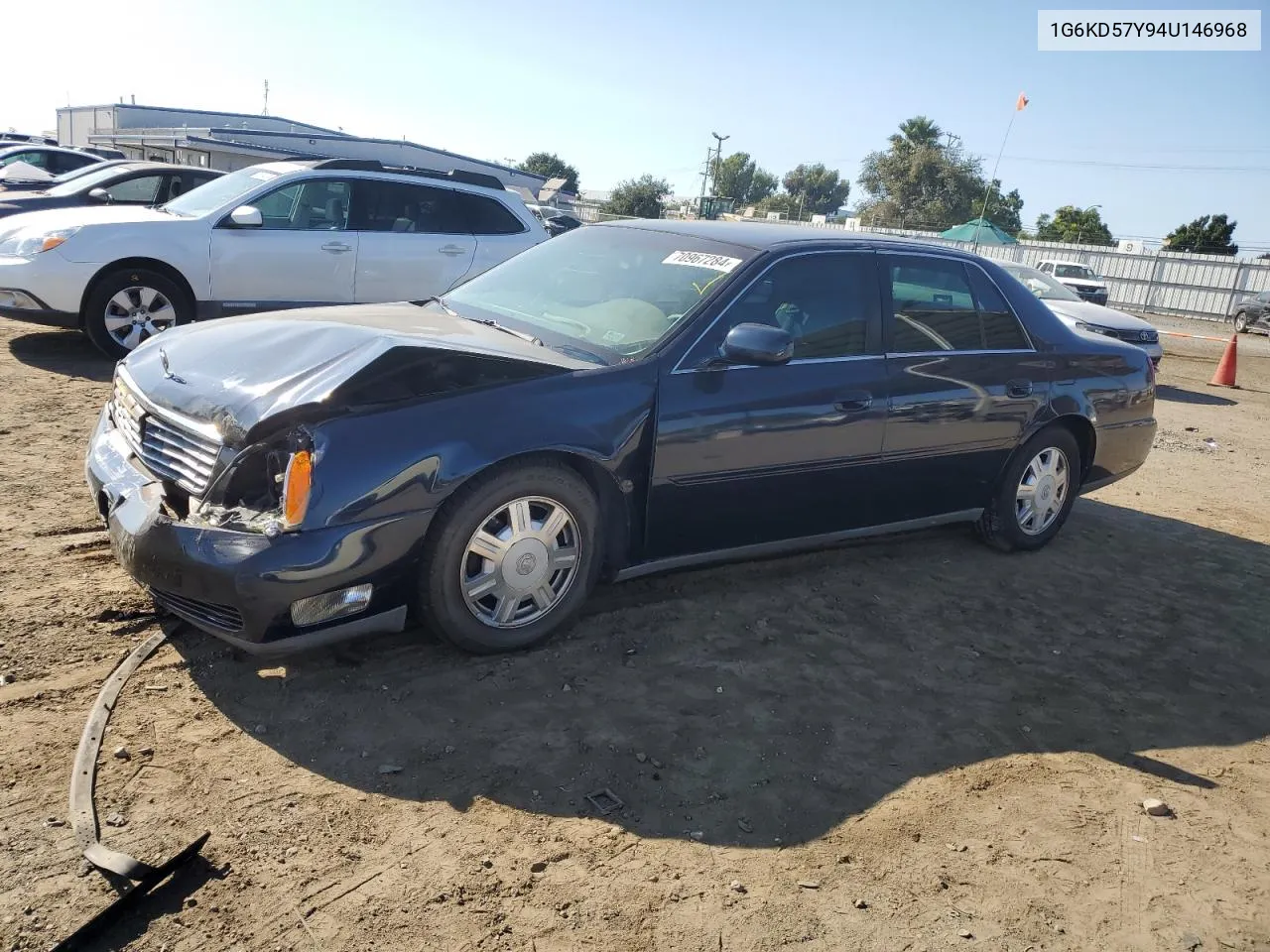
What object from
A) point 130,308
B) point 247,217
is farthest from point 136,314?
point 247,217

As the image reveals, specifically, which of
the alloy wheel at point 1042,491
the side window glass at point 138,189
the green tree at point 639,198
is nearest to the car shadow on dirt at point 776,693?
the alloy wheel at point 1042,491

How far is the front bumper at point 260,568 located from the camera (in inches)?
120

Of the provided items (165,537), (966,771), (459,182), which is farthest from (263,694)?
(459,182)

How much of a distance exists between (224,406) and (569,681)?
1.54m

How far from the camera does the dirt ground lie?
2.50m

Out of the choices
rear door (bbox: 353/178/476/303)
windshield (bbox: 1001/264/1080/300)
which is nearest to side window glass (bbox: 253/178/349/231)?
rear door (bbox: 353/178/476/303)

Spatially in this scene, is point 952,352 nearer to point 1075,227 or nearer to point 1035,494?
point 1035,494

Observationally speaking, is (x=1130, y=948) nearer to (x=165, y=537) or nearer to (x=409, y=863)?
(x=409, y=863)

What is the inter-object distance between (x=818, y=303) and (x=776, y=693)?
1.82 meters

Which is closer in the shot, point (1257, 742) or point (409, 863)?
point (409, 863)

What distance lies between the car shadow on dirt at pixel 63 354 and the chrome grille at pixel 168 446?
4314 millimetres

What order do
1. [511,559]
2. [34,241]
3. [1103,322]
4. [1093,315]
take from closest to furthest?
1. [511,559]
2. [34,241]
3. [1103,322]
4. [1093,315]

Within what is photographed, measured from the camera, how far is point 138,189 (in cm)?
1108

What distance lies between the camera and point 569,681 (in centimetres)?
360
